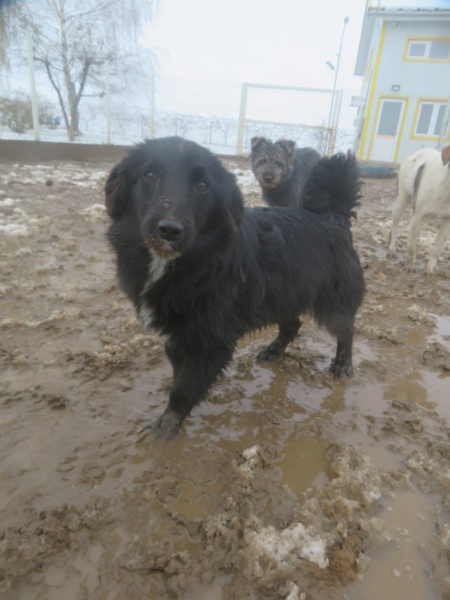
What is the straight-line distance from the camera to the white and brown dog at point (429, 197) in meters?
4.94

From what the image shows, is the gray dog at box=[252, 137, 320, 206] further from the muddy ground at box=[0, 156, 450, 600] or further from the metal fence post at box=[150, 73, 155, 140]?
the metal fence post at box=[150, 73, 155, 140]

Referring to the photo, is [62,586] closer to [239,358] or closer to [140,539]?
[140,539]

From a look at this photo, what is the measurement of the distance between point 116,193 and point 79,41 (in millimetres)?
16495

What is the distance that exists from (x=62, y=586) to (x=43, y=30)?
54.4 feet

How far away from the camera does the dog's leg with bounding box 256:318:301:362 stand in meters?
3.05

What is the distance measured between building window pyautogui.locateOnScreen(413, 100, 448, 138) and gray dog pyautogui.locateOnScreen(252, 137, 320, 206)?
15.5 m

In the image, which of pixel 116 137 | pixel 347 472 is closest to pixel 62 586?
pixel 347 472

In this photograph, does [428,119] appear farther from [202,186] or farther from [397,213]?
[202,186]

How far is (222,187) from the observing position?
2186mm

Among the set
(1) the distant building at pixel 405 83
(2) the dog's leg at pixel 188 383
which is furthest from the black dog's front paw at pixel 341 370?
(1) the distant building at pixel 405 83

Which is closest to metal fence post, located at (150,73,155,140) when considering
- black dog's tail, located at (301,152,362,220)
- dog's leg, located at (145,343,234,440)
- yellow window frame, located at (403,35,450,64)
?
yellow window frame, located at (403,35,450,64)

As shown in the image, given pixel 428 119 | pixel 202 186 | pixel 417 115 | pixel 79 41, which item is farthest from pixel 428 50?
pixel 202 186

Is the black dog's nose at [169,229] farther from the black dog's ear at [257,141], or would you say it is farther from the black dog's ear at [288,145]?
the black dog's ear at [257,141]

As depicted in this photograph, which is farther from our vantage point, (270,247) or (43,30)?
(43,30)
